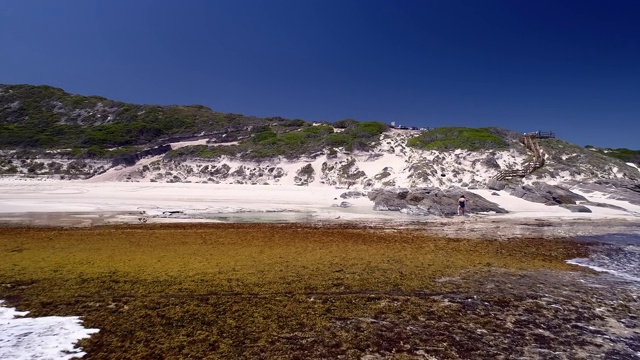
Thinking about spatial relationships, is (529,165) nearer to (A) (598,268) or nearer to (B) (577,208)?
(B) (577,208)

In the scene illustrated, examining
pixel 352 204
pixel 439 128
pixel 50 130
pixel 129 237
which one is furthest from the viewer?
pixel 50 130

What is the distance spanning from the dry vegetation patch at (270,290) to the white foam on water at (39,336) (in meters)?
0.25

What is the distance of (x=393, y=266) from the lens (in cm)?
1084

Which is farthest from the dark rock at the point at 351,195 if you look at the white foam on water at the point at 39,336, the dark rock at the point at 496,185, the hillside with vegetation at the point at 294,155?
the white foam on water at the point at 39,336

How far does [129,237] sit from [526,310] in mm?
13477

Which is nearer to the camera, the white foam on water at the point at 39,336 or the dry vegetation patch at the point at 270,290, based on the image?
the white foam on water at the point at 39,336

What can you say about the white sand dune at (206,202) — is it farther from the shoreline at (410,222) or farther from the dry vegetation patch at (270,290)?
the dry vegetation patch at (270,290)

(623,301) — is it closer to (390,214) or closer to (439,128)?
(390,214)

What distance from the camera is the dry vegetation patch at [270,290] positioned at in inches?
232

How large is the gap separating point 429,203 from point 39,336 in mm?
22188

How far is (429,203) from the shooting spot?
2478 centimetres

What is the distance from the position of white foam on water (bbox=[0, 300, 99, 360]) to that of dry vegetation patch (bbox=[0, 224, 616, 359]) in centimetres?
25

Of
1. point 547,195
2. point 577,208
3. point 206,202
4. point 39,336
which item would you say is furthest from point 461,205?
point 39,336

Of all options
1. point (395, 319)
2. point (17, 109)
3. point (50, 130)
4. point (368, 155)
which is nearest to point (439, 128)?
point (368, 155)
